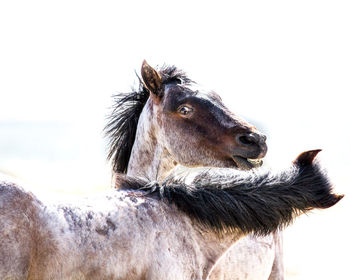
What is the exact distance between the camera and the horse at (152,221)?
305cm

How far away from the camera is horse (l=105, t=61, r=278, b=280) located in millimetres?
5426

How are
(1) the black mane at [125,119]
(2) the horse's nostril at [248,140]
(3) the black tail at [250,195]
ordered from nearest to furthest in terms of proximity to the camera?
(3) the black tail at [250,195] → (2) the horse's nostril at [248,140] → (1) the black mane at [125,119]

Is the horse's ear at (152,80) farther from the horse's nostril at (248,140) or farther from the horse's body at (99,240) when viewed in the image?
the horse's body at (99,240)

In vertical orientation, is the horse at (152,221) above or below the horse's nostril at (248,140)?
below

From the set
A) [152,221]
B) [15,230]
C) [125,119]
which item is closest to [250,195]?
[152,221]

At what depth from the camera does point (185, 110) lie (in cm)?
563

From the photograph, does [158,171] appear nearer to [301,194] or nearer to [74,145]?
[301,194]

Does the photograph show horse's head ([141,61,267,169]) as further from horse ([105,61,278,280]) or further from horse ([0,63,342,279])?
horse ([0,63,342,279])

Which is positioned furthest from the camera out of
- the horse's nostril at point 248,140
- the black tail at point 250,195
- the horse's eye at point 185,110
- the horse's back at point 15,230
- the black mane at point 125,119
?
the black mane at point 125,119

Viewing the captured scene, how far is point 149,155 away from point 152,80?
0.70 meters

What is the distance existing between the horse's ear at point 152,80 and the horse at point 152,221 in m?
1.81

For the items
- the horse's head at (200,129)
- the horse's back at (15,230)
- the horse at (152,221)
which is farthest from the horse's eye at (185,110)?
the horse's back at (15,230)

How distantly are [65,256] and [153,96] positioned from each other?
2.93 metres

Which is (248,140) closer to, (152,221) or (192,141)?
(192,141)
